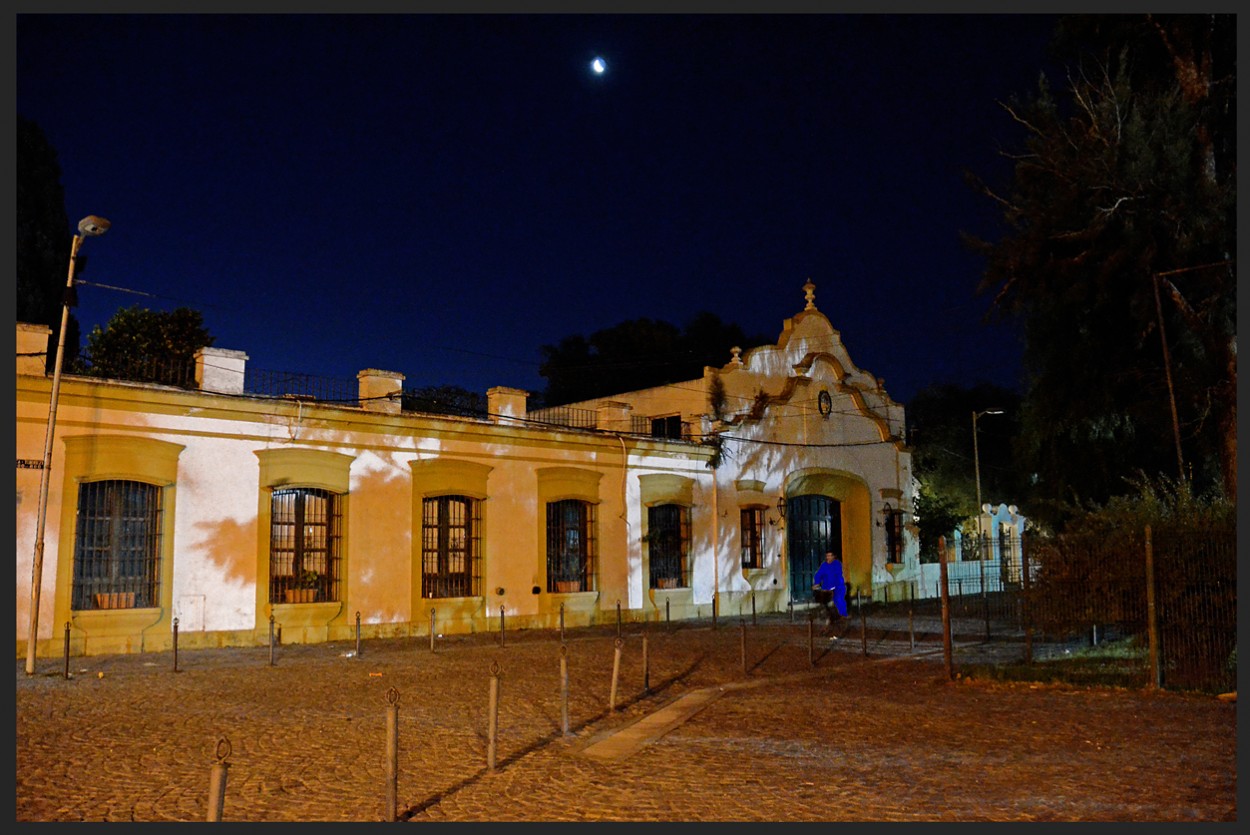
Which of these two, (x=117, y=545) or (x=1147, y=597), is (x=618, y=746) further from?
(x=117, y=545)

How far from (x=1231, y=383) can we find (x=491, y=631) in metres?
16.3

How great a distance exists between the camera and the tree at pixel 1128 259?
20516 millimetres

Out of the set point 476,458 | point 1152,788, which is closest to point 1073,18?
point 476,458

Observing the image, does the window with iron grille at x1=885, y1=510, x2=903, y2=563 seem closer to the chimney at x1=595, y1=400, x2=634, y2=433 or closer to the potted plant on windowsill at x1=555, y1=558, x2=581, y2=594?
the chimney at x1=595, y1=400, x2=634, y2=433

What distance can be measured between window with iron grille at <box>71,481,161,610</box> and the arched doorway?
1776 cm

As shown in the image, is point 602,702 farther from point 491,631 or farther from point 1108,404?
point 1108,404

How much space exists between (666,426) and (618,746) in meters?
20.7

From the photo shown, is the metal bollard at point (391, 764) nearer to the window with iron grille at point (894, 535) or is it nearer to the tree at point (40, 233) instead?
the tree at point (40, 233)

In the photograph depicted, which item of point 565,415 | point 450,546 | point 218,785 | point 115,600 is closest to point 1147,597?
point 218,785

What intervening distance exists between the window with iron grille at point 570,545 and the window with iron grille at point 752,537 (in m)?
5.71

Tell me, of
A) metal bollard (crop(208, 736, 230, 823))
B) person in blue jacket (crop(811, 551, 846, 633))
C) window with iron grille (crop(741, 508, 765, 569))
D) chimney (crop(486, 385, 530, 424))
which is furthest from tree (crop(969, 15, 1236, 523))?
metal bollard (crop(208, 736, 230, 823))

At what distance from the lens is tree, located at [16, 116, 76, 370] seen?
30.1 meters

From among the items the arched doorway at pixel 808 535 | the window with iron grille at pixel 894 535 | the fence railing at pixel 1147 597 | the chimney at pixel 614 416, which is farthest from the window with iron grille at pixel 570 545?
the window with iron grille at pixel 894 535

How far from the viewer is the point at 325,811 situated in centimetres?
707
